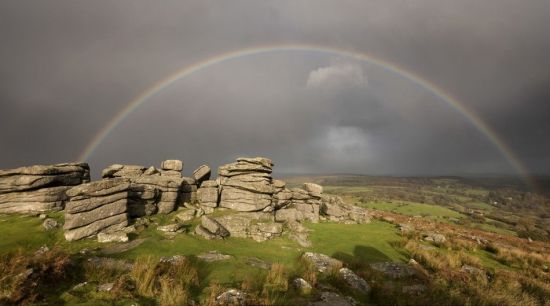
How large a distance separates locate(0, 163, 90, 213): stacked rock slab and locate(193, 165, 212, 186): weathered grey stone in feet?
43.5

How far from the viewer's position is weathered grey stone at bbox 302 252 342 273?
15.6m

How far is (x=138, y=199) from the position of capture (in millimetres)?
24609

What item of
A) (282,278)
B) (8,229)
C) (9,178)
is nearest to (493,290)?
(282,278)

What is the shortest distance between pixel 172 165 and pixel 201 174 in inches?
146

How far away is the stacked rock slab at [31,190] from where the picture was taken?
79.7 ft

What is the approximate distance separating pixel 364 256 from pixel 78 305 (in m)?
17.0

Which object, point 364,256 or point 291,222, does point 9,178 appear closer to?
point 291,222

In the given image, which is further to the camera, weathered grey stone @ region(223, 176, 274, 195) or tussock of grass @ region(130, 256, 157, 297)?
weathered grey stone @ region(223, 176, 274, 195)

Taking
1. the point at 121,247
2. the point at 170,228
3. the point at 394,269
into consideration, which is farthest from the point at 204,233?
the point at 394,269

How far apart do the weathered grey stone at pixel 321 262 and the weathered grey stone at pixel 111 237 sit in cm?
1290

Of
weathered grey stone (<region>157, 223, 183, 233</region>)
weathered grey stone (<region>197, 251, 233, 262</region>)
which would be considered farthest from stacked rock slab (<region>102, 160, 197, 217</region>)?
weathered grey stone (<region>197, 251, 233, 262</region>)

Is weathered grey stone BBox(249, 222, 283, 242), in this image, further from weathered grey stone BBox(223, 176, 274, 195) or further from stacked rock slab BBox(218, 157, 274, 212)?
weathered grey stone BBox(223, 176, 274, 195)

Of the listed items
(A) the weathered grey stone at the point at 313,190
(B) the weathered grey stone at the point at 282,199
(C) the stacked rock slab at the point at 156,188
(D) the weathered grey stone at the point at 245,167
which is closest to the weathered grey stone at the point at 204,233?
(C) the stacked rock slab at the point at 156,188

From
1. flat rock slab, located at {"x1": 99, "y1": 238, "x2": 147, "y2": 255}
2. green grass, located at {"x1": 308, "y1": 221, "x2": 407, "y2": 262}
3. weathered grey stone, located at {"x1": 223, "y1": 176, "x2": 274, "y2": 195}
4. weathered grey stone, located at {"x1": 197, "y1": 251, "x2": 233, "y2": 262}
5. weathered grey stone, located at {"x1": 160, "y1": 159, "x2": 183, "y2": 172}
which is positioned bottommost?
green grass, located at {"x1": 308, "y1": 221, "x2": 407, "y2": 262}
